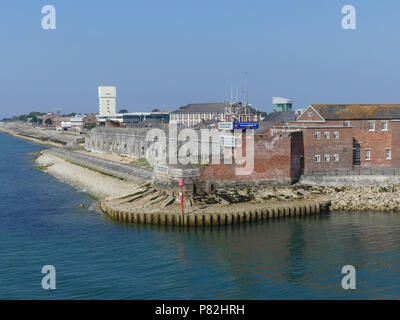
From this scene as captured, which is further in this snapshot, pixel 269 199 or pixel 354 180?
pixel 354 180

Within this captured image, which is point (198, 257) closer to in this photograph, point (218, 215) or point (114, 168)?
point (218, 215)

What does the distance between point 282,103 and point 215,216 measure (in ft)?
222

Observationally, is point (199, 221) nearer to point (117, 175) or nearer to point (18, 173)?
point (117, 175)

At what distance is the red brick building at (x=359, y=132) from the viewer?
2721 inches

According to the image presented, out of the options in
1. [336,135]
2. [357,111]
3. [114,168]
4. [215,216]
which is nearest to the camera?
[215,216]

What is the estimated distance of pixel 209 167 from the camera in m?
60.8

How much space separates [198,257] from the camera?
4281cm

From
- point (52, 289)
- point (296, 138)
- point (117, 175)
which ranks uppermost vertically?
point (296, 138)

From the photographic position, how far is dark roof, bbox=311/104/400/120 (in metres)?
73.8

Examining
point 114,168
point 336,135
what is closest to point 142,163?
point 114,168
